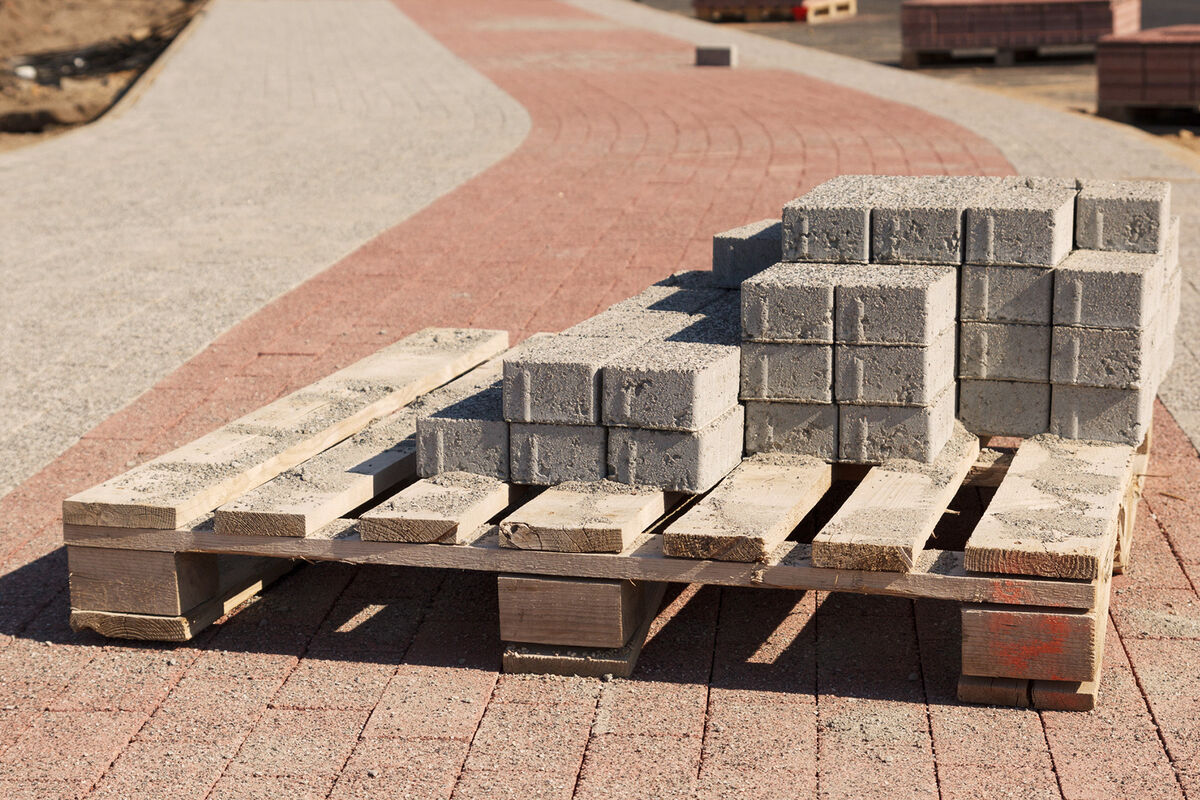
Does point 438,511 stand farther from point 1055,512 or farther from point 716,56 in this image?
point 716,56

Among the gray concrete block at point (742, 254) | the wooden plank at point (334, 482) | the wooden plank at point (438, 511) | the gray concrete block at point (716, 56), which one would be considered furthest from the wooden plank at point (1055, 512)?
the gray concrete block at point (716, 56)

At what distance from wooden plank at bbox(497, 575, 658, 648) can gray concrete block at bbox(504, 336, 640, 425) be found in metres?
0.52

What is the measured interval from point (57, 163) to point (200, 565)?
1067cm

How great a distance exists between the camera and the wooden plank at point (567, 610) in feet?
13.3

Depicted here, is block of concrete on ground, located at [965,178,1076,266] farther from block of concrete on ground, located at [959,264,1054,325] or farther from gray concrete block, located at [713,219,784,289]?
gray concrete block, located at [713,219,784,289]

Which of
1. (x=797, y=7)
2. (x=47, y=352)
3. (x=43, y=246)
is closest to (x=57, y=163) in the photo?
(x=43, y=246)

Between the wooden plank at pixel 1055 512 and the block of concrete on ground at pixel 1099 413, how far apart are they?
1.3 inches

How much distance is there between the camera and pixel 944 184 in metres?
5.01

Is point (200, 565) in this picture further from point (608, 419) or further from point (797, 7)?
point (797, 7)

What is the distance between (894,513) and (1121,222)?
1514 mm

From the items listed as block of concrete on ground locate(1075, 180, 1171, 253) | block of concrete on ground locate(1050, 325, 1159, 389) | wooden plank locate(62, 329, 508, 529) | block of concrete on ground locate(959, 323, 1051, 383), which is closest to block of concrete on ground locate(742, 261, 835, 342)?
block of concrete on ground locate(959, 323, 1051, 383)

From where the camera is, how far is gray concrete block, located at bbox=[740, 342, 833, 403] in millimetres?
4473

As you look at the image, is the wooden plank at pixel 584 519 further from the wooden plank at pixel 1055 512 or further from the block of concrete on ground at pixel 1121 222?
the block of concrete on ground at pixel 1121 222

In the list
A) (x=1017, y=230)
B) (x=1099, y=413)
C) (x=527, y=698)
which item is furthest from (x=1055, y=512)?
(x=527, y=698)
